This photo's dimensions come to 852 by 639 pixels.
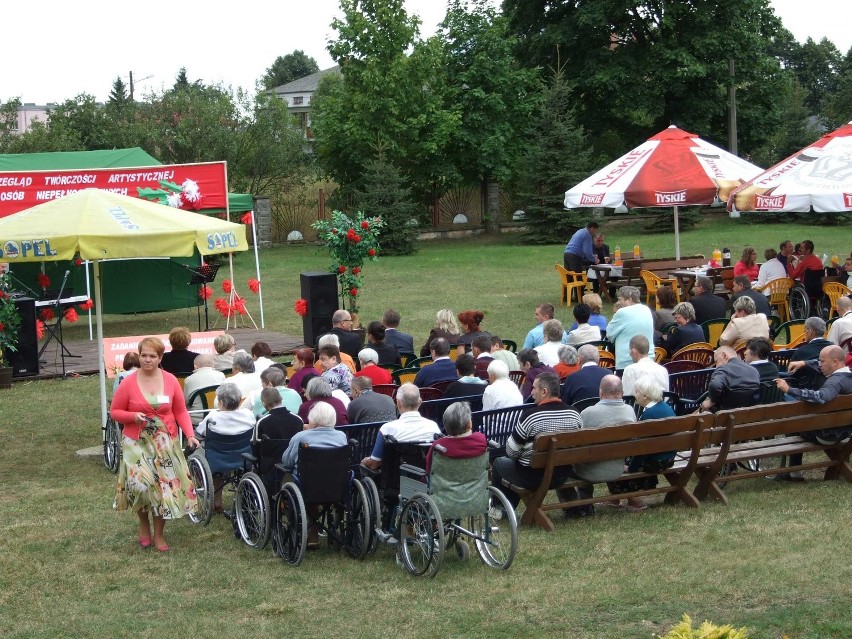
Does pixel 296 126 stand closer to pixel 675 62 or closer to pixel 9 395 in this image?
pixel 675 62

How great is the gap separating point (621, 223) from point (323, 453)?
3204 cm

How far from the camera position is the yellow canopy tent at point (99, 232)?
31.5 ft

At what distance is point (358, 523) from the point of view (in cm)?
697

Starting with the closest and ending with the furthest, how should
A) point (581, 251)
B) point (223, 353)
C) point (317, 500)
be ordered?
point (317, 500), point (223, 353), point (581, 251)

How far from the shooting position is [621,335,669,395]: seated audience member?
8.61 metres

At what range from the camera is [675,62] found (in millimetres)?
36438

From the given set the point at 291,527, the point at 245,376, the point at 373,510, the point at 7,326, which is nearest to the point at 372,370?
the point at 245,376

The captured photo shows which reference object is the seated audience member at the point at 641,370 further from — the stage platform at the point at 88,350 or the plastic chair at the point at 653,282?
the plastic chair at the point at 653,282

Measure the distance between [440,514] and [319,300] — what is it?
29.0 ft

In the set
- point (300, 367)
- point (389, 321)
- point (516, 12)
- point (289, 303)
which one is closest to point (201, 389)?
point (300, 367)

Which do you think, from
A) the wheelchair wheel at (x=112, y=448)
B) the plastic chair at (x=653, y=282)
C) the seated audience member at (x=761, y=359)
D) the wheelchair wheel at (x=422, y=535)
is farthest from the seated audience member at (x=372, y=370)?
the plastic chair at (x=653, y=282)

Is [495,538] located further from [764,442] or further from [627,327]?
[627,327]

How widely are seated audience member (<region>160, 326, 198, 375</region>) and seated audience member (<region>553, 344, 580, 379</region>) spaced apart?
3.51 meters

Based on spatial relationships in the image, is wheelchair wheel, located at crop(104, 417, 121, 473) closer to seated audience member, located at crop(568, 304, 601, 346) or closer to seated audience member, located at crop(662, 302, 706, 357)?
seated audience member, located at crop(568, 304, 601, 346)
